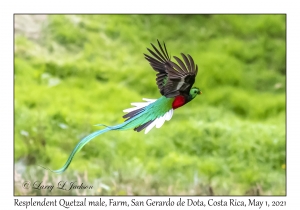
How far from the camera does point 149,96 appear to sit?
13.0ft

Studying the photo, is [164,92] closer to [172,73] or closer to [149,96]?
[172,73]

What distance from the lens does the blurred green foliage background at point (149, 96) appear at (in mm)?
3477

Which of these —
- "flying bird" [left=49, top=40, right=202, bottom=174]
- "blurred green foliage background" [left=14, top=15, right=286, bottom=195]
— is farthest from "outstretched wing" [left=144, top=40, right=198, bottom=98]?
"blurred green foliage background" [left=14, top=15, right=286, bottom=195]

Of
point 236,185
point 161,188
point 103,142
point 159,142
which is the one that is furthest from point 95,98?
point 236,185

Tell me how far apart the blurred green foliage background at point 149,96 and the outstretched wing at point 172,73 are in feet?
4.15

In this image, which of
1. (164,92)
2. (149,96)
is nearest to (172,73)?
(164,92)

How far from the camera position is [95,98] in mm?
3908

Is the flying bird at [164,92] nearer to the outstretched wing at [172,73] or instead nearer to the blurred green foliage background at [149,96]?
the outstretched wing at [172,73]

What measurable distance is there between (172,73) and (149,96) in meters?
1.91

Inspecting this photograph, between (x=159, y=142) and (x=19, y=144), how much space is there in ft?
3.82

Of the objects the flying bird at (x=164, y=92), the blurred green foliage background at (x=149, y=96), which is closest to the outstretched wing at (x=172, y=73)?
the flying bird at (x=164, y=92)

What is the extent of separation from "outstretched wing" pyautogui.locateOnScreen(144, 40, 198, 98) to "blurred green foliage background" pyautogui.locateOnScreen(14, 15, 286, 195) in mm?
1264

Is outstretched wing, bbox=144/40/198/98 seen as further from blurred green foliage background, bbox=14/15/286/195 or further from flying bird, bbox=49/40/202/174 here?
blurred green foliage background, bbox=14/15/286/195

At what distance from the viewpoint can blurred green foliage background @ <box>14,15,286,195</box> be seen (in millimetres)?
3477
